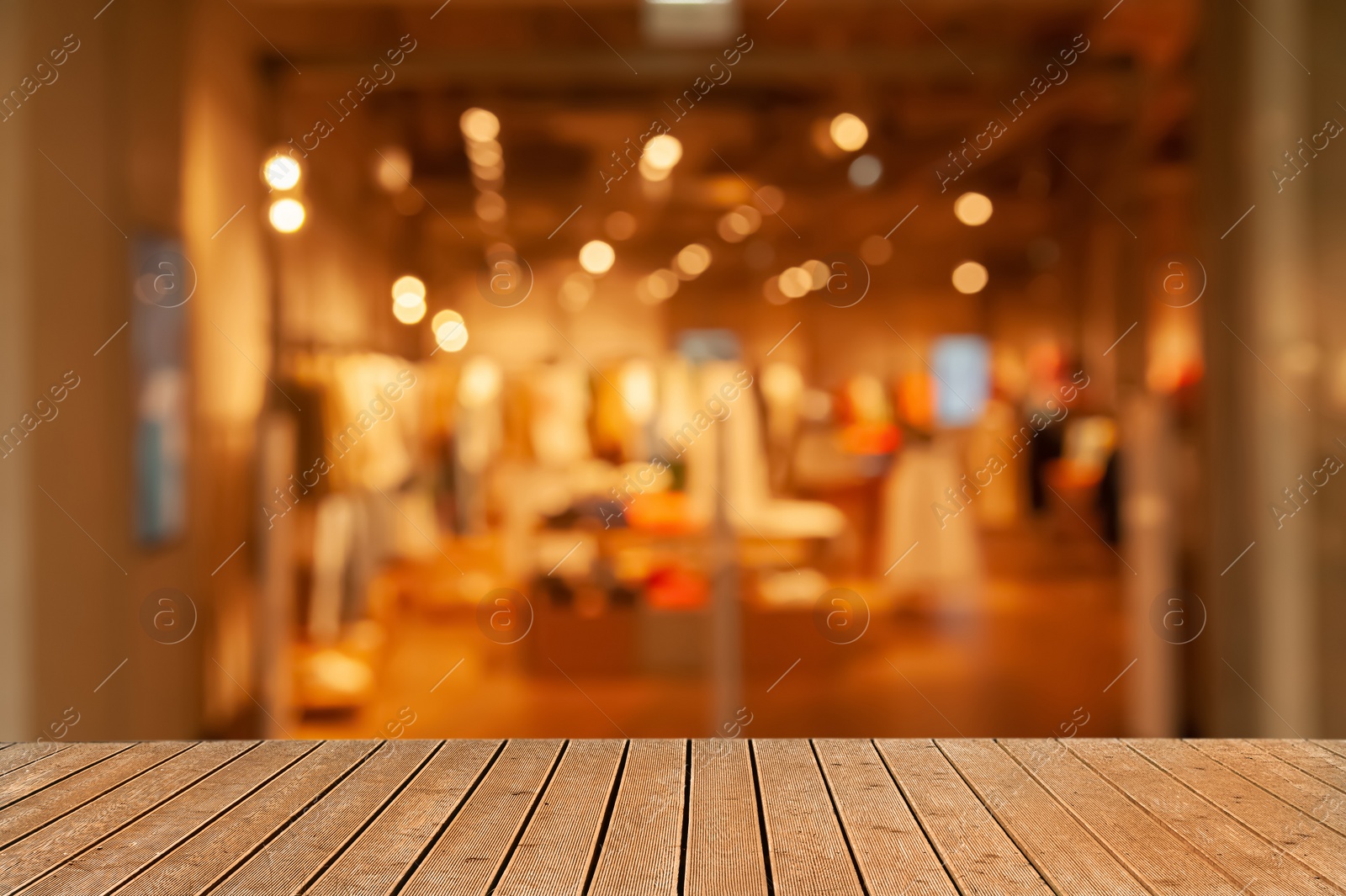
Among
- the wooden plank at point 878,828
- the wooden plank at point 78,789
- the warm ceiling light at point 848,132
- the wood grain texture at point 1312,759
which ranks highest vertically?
the warm ceiling light at point 848,132

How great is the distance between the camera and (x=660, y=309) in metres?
2.91

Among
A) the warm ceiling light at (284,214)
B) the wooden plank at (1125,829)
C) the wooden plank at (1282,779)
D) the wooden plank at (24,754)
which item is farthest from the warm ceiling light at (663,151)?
the wooden plank at (24,754)

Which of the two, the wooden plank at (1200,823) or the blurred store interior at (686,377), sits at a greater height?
the blurred store interior at (686,377)

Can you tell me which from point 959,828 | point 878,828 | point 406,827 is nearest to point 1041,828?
point 959,828

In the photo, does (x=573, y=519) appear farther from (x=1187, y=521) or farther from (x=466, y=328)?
(x=1187, y=521)

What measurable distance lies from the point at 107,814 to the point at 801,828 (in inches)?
52.7

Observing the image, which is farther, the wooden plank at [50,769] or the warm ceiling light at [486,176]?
the warm ceiling light at [486,176]

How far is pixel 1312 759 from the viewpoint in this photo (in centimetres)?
253

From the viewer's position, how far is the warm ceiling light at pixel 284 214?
2.88 meters

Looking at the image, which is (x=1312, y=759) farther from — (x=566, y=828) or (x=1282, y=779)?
(x=566, y=828)

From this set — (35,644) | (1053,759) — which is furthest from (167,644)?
(1053,759)

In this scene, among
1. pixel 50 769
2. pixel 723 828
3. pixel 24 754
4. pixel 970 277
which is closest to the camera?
pixel 723 828

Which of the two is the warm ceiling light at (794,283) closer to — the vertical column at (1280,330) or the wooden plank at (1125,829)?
the vertical column at (1280,330)

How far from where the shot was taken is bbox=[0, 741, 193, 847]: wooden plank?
2061mm
